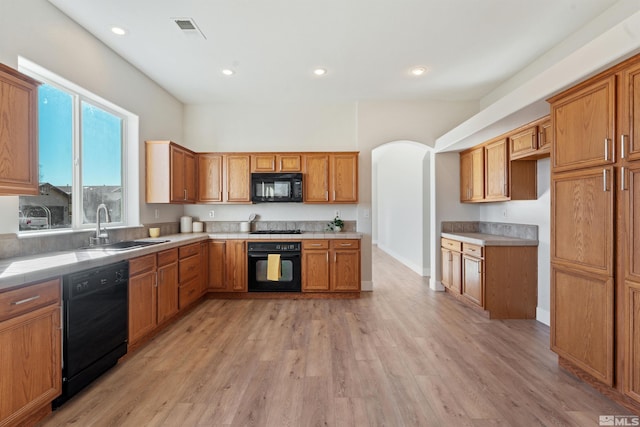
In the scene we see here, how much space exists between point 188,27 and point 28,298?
2535mm

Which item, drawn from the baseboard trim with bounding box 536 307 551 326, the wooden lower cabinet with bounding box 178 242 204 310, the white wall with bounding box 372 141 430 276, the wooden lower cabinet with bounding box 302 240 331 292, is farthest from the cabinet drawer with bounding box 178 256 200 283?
the baseboard trim with bounding box 536 307 551 326

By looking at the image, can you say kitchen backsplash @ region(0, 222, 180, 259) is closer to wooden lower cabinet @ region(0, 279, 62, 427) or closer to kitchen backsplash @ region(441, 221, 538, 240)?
wooden lower cabinet @ region(0, 279, 62, 427)

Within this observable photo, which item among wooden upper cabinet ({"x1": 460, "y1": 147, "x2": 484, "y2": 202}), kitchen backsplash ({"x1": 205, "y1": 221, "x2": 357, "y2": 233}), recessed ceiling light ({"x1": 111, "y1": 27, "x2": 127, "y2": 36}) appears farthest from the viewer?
kitchen backsplash ({"x1": 205, "y1": 221, "x2": 357, "y2": 233})

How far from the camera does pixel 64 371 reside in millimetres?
1915

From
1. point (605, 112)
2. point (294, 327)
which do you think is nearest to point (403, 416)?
point (294, 327)

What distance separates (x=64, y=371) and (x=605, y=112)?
3917 millimetres

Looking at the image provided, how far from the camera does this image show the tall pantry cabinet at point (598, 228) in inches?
71.7

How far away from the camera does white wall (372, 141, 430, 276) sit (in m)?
5.71

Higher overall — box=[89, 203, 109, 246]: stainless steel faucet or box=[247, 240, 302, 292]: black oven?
box=[89, 203, 109, 246]: stainless steel faucet

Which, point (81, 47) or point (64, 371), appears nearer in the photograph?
point (64, 371)

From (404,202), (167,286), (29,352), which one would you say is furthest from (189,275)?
(404,202)

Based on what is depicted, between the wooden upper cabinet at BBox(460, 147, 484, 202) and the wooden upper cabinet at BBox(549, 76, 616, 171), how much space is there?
5.51 feet

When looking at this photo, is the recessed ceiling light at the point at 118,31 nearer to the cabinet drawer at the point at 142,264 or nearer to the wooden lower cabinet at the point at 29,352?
the cabinet drawer at the point at 142,264

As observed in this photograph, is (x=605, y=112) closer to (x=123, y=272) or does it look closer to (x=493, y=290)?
(x=493, y=290)
